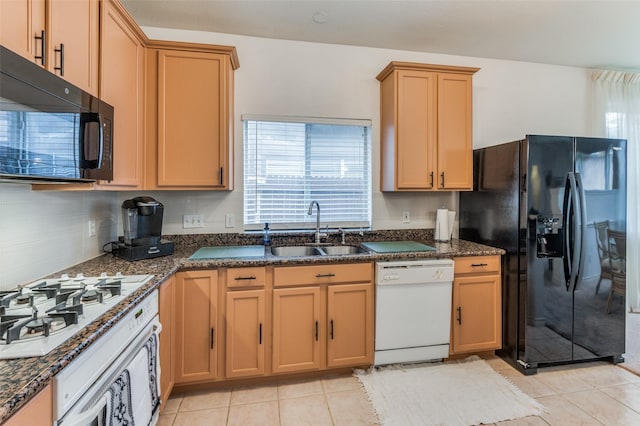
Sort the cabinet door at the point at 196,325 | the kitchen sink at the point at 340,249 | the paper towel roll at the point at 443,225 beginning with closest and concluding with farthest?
the cabinet door at the point at 196,325, the kitchen sink at the point at 340,249, the paper towel roll at the point at 443,225

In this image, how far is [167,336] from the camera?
1824 mm

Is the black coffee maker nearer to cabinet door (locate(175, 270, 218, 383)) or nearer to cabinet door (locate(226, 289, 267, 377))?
cabinet door (locate(175, 270, 218, 383))

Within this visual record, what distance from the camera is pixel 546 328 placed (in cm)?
232

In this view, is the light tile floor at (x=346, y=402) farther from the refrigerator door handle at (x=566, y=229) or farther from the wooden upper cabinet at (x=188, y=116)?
the wooden upper cabinet at (x=188, y=116)

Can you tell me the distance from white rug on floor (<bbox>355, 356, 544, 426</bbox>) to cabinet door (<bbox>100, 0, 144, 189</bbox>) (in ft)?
6.89

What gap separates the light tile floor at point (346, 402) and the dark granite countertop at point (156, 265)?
86cm

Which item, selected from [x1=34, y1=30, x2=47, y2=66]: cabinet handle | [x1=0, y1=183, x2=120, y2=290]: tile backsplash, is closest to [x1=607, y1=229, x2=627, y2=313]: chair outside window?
[x1=34, y1=30, x2=47, y2=66]: cabinet handle

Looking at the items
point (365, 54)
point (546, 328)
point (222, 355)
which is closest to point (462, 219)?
point (546, 328)

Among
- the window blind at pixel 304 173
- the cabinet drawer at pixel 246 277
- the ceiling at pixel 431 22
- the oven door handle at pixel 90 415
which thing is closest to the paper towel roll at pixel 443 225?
the window blind at pixel 304 173

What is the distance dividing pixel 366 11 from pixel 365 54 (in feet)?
1.78

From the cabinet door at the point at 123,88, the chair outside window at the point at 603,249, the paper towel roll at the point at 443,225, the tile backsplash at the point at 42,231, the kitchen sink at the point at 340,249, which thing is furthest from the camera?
the paper towel roll at the point at 443,225

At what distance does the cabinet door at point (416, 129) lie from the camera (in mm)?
2602

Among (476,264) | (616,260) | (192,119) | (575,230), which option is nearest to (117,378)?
(192,119)

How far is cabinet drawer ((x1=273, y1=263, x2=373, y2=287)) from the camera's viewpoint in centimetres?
210
